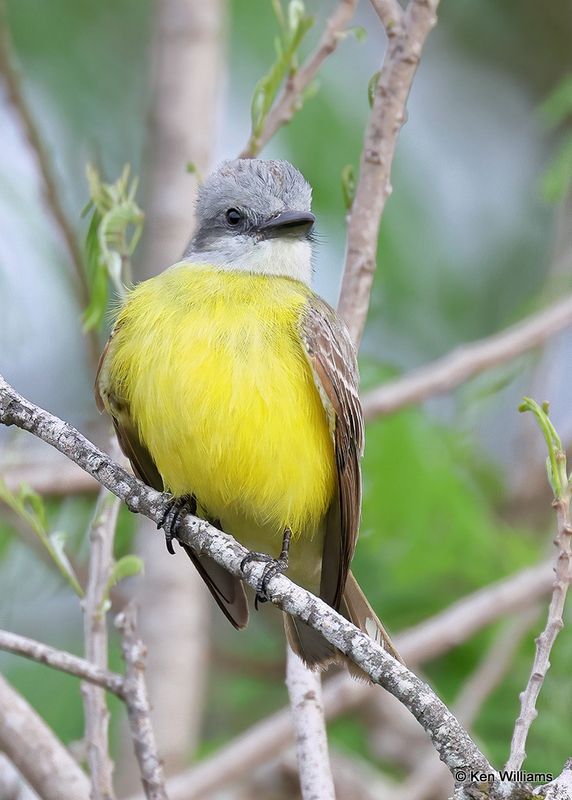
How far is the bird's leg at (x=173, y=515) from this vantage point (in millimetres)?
3787

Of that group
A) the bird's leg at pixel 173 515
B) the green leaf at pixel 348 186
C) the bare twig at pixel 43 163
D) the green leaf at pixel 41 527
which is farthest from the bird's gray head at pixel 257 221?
the bare twig at pixel 43 163

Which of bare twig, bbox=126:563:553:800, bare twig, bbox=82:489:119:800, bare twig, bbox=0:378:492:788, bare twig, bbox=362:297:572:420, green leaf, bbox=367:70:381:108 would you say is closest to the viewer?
bare twig, bbox=0:378:492:788

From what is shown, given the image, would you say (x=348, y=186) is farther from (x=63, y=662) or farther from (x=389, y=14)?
(x=63, y=662)

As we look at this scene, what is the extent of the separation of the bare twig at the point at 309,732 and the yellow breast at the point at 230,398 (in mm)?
500

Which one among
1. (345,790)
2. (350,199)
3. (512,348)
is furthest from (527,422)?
(350,199)

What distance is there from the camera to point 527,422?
25.9 feet

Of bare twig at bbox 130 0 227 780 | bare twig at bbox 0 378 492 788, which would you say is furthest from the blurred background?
bare twig at bbox 0 378 492 788

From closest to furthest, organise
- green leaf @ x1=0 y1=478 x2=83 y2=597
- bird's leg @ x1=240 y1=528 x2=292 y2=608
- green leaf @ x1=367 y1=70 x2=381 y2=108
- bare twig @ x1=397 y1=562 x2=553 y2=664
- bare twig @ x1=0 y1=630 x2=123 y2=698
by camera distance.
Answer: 1. bird's leg @ x1=240 y1=528 x2=292 y2=608
2. bare twig @ x1=0 y1=630 x2=123 y2=698
3. green leaf @ x1=0 y1=478 x2=83 y2=597
4. green leaf @ x1=367 y1=70 x2=381 y2=108
5. bare twig @ x1=397 y1=562 x2=553 y2=664

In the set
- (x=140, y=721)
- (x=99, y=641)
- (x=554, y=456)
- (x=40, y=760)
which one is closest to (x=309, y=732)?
(x=140, y=721)

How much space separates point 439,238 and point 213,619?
3.23 metres

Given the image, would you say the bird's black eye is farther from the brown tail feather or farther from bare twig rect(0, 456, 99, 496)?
bare twig rect(0, 456, 99, 496)

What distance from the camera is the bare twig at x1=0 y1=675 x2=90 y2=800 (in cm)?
380

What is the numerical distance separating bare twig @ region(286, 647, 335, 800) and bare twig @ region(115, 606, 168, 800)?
0.42 m

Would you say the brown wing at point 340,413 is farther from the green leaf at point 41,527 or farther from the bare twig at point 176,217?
the bare twig at point 176,217
